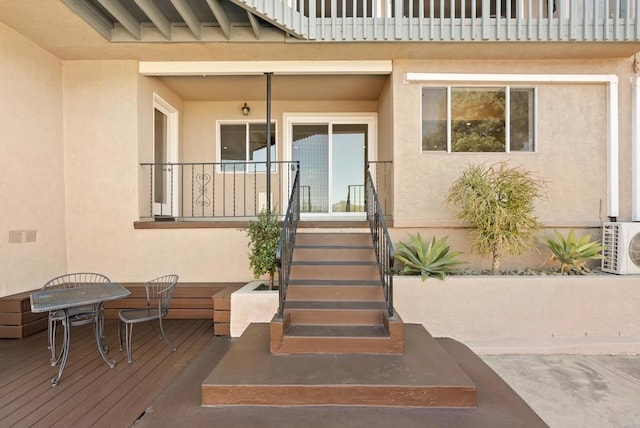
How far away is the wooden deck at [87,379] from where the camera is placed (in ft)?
8.47

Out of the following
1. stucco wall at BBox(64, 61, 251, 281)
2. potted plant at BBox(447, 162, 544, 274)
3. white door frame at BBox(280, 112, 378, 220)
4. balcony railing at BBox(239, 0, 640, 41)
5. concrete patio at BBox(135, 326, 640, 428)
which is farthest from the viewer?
white door frame at BBox(280, 112, 378, 220)

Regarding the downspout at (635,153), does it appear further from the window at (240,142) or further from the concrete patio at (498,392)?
the window at (240,142)

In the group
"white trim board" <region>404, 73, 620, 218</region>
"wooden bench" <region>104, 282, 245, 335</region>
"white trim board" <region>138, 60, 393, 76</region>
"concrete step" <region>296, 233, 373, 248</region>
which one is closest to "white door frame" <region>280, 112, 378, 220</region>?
"white trim board" <region>138, 60, 393, 76</region>

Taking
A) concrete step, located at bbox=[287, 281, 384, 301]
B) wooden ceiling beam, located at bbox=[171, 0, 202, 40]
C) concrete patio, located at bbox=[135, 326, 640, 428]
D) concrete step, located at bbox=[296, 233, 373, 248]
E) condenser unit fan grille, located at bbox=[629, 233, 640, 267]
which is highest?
wooden ceiling beam, located at bbox=[171, 0, 202, 40]

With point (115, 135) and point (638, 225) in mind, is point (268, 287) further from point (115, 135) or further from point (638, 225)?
point (638, 225)

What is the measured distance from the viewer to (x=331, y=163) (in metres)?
7.39

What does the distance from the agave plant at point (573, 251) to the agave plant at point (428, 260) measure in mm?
1564

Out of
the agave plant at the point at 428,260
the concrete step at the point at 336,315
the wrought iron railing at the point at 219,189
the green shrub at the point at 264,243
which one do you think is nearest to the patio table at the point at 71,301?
the green shrub at the point at 264,243

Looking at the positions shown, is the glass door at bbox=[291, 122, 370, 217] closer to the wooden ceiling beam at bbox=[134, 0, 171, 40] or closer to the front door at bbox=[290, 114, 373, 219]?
the front door at bbox=[290, 114, 373, 219]

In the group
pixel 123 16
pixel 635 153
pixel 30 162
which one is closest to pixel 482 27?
pixel 635 153

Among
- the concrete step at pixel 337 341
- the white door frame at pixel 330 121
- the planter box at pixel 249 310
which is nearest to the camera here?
the concrete step at pixel 337 341

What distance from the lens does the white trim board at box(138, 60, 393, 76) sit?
211 inches

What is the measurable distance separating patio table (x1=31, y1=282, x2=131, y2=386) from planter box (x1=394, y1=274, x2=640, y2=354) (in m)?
3.38

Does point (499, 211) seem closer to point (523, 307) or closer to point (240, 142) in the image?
point (523, 307)
